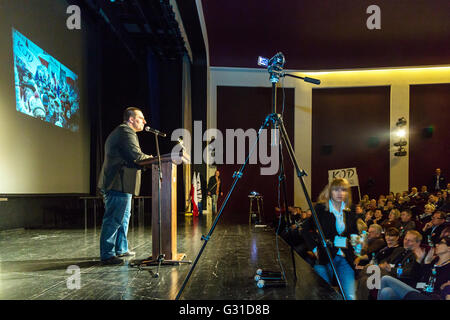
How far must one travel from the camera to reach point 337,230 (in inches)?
83.4

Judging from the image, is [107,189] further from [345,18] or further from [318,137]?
[318,137]

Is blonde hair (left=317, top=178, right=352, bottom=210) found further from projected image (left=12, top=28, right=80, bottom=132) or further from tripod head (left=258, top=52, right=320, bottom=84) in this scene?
projected image (left=12, top=28, right=80, bottom=132)

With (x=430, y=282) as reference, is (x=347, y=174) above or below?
above

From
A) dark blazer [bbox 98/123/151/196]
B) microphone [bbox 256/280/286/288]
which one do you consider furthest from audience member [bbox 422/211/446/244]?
dark blazer [bbox 98/123/151/196]

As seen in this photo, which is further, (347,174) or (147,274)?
(347,174)

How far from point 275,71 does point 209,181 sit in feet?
19.1

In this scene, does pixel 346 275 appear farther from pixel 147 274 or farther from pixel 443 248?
pixel 147 274

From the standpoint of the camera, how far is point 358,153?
8570mm

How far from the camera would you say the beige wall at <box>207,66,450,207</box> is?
8.30 m

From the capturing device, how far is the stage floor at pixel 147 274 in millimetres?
1687

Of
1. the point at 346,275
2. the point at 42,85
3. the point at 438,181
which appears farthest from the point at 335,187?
the point at 438,181

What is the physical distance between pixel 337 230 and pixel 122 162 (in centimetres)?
185

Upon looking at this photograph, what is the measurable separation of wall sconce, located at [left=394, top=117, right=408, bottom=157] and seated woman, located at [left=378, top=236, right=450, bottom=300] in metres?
6.82

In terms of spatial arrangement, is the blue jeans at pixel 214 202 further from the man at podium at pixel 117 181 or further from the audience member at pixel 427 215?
the man at podium at pixel 117 181
